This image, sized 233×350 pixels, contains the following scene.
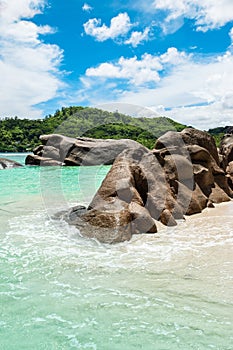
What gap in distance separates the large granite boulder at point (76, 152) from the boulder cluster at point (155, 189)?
22.0m

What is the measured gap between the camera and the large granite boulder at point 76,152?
33.4 meters

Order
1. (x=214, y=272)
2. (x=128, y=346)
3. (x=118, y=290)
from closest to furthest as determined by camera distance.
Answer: (x=128, y=346), (x=118, y=290), (x=214, y=272)

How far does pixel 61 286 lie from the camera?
179 inches

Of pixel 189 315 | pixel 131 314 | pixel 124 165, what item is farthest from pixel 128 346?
pixel 124 165

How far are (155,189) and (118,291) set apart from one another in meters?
4.68

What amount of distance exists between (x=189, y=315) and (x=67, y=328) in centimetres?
128

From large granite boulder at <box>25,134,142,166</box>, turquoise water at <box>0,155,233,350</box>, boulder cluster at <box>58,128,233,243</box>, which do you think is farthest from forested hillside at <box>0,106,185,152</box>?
turquoise water at <box>0,155,233,350</box>

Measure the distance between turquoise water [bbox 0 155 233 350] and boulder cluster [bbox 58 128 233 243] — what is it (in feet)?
1.27

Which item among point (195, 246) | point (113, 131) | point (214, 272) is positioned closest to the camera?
point (214, 272)

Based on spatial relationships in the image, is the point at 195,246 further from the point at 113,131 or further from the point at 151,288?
the point at 113,131

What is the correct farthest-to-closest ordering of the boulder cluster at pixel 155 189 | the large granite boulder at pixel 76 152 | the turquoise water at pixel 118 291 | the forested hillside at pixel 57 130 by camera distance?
the forested hillside at pixel 57 130, the large granite boulder at pixel 76 152, the boulder cluster at pixel 155 189, the turquoise water at pixel 118 291

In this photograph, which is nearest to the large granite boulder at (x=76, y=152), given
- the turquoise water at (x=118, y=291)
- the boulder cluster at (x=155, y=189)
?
the boulder cluster at (x=155, y=189)

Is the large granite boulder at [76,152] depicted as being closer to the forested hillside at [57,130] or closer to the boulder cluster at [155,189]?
the forested hillside at [57,130]

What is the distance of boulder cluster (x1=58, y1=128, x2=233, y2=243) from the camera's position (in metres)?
6.93
